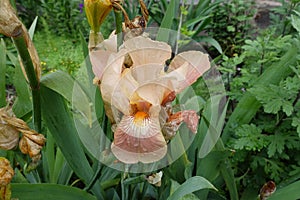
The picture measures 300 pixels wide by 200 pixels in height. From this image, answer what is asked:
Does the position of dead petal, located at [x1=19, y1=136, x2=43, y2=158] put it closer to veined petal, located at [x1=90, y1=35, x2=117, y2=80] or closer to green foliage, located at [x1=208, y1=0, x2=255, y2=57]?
veined petal, located at [x1=90, y1=35, x2=117, y2=80]

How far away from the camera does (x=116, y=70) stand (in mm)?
764

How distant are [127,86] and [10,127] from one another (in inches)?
9.1

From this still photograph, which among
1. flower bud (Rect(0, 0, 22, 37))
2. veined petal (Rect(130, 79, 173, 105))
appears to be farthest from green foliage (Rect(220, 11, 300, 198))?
flower bud (Rect(0, 0, 22, 37))

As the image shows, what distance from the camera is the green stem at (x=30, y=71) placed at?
2.52 feet

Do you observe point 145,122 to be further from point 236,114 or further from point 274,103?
point 236,114

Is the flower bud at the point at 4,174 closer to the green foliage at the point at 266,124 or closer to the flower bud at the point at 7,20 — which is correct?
the flower bud at the point at 7,20

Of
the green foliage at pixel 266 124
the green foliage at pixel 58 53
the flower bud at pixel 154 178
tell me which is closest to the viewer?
the flower bud at pixel 154 178

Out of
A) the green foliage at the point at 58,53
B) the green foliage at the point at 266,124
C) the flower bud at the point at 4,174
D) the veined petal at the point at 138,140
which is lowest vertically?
the green foliage at the point at 58,53

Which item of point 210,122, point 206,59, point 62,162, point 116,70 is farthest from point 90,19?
point 62,162

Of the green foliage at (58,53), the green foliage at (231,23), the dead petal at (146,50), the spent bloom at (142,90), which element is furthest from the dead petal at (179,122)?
the green foliage at (231,23)

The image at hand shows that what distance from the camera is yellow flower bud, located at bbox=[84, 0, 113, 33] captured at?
0.77 meters

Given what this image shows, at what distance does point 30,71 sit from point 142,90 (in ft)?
0.73

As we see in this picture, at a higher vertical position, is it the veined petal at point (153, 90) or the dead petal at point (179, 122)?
the veined petal at point (153, 90)

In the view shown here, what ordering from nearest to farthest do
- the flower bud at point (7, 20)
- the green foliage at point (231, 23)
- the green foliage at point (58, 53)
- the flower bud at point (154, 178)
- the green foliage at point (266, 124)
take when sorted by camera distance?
the flower bud at point (7, 20), the flower bud at point (154, 178), the green foliage at point (266, 124), the green foliage at point (58, 53), the green foliage at point (231, 23)
